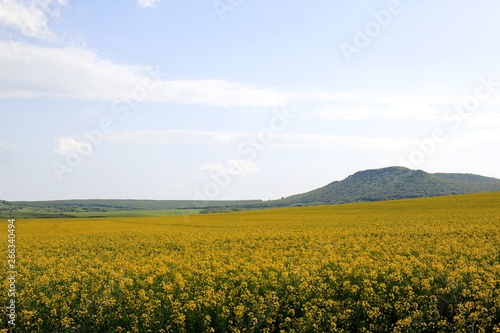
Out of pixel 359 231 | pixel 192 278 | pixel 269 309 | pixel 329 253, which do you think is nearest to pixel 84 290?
pixel 192 278

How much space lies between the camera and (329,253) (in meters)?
19.6

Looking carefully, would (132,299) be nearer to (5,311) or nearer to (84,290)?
(84,290)

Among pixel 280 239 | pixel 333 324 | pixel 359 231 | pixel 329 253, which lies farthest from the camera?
pixel 359 231

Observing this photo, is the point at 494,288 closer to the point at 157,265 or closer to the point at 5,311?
the point at 157,265

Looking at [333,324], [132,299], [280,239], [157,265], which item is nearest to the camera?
[333,324]

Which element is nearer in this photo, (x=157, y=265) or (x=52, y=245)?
(x=157, y=265)

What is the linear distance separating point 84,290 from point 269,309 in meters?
6.52

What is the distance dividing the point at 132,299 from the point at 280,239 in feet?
49.6

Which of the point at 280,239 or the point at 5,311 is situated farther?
the point at 280,239

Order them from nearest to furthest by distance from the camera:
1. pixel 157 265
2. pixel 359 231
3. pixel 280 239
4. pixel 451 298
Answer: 1. pixel 451 298
2. pixel 157 265
3. pixel 280 239
4. pixel 359 231

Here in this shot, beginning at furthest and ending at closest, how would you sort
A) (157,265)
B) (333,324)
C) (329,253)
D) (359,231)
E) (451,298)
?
(359,231) < (329,253) < (157,265) < (451,298) < (333,324)

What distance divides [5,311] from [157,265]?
6.04 meters

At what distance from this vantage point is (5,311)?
1362 cm

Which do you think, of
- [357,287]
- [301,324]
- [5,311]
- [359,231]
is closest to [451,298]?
[357,287]
